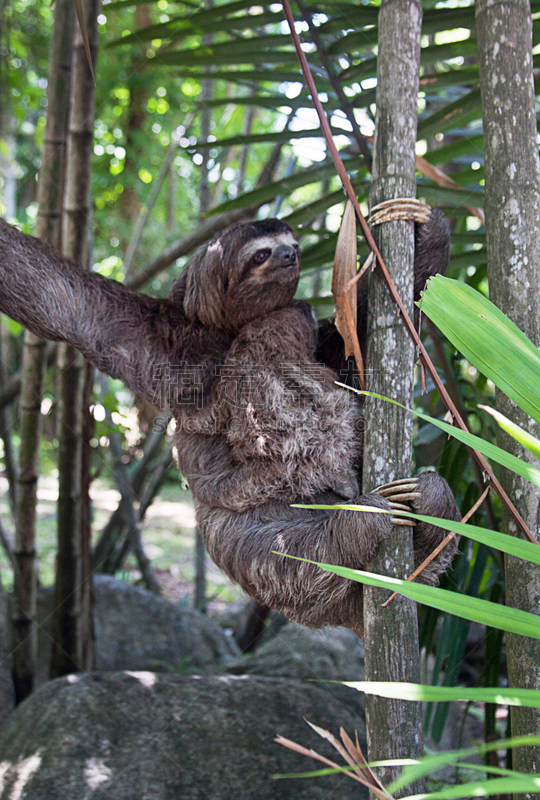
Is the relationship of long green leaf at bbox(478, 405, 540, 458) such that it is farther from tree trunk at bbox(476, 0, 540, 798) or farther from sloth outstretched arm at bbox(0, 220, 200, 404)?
sloth outstretched arm at bbox(0, 220, 200, 404)

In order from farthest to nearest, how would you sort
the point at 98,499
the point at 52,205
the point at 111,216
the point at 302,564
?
1. the point at 98,499
2. the point at 111,216
3. the point at 52,205
4. the point at 302,564

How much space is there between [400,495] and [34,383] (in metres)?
3.15

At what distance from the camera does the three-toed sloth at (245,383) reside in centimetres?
270

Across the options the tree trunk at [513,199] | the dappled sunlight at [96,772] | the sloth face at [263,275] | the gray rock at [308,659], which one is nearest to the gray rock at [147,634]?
the gray rock at [308,659]

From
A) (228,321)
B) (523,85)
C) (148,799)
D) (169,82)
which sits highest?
(169,82)

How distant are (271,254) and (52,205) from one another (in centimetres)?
232

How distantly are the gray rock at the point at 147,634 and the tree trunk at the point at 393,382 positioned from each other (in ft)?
13.7

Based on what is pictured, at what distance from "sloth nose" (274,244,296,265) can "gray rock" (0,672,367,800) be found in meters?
2.79

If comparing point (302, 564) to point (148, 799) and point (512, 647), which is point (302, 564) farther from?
point (148, 799)

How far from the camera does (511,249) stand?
2.42 meters

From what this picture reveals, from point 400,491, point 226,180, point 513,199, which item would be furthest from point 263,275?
point 226,180

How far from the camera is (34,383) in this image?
4535 millimetres

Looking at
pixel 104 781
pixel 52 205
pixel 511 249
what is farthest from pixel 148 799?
pixel 52 205

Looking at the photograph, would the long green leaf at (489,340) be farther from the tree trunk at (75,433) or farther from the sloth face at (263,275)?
the tree trunk at (75,433)
